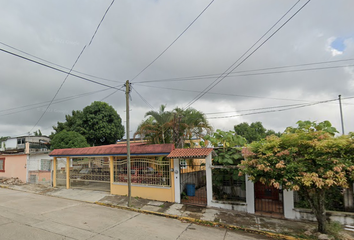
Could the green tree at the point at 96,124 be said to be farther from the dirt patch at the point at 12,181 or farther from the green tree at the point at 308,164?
the green tree at the point at 308,164

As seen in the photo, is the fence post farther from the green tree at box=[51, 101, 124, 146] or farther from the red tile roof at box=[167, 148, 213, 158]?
the green tree at box=[51, 101, 124, 146]

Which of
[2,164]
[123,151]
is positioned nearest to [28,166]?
[2,164]

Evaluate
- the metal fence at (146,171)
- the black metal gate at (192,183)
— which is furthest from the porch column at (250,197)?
the metal fence at (146,171)

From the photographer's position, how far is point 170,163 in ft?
33.5

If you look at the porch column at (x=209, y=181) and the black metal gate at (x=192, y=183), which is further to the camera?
the black metal gate at (x=192, y=183)

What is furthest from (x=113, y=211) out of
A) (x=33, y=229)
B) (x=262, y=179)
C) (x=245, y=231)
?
(x=262, y=179)

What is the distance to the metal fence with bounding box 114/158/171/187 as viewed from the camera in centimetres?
1041

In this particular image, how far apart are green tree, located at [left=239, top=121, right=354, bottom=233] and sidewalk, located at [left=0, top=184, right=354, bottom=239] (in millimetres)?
997

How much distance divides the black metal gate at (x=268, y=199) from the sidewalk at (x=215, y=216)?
56 cm

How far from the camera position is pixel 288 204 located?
757 centimetres

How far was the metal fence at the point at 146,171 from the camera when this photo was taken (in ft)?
34.1

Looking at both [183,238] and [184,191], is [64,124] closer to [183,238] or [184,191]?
[184,191]

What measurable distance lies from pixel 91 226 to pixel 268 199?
24.4 ft

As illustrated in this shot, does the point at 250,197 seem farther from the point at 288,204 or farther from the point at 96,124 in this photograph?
the point at 96,124
